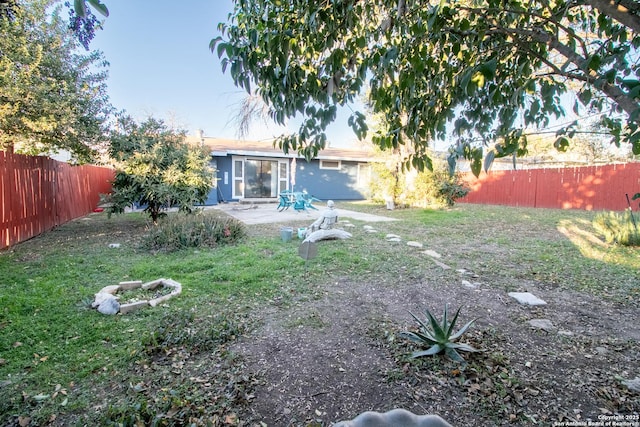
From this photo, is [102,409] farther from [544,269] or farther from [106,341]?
[544,269]

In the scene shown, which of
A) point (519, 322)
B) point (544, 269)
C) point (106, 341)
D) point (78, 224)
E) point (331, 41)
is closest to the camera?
point (331, 41)

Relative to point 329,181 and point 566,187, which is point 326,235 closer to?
point 329,181

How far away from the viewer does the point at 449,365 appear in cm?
219

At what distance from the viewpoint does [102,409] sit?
1.78 m

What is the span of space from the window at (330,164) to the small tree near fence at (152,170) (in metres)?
→ 10.1

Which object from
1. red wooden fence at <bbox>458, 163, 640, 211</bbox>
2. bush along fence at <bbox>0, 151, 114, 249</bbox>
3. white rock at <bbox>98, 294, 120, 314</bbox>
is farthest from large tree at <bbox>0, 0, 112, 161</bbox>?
red wooden fence at <bbox>458, 163, 640, 211</bbox>

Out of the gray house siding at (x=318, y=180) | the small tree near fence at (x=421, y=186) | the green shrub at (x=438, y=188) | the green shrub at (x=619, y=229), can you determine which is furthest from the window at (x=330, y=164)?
the green shrub at (x=619, y=229)

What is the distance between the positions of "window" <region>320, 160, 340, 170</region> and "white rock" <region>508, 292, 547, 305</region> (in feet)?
46.0

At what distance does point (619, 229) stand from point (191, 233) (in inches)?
Answer: 331

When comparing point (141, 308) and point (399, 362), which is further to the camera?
point (141, 308)

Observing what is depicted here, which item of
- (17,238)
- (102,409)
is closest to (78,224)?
(17,238)

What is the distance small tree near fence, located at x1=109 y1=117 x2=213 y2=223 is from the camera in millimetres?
6703

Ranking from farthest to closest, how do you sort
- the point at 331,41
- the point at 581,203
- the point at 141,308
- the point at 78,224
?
the point at 581,203 → the point at 78,224 → the point at 141,308 → the point at 331,41

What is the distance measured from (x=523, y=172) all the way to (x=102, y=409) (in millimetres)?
17079
